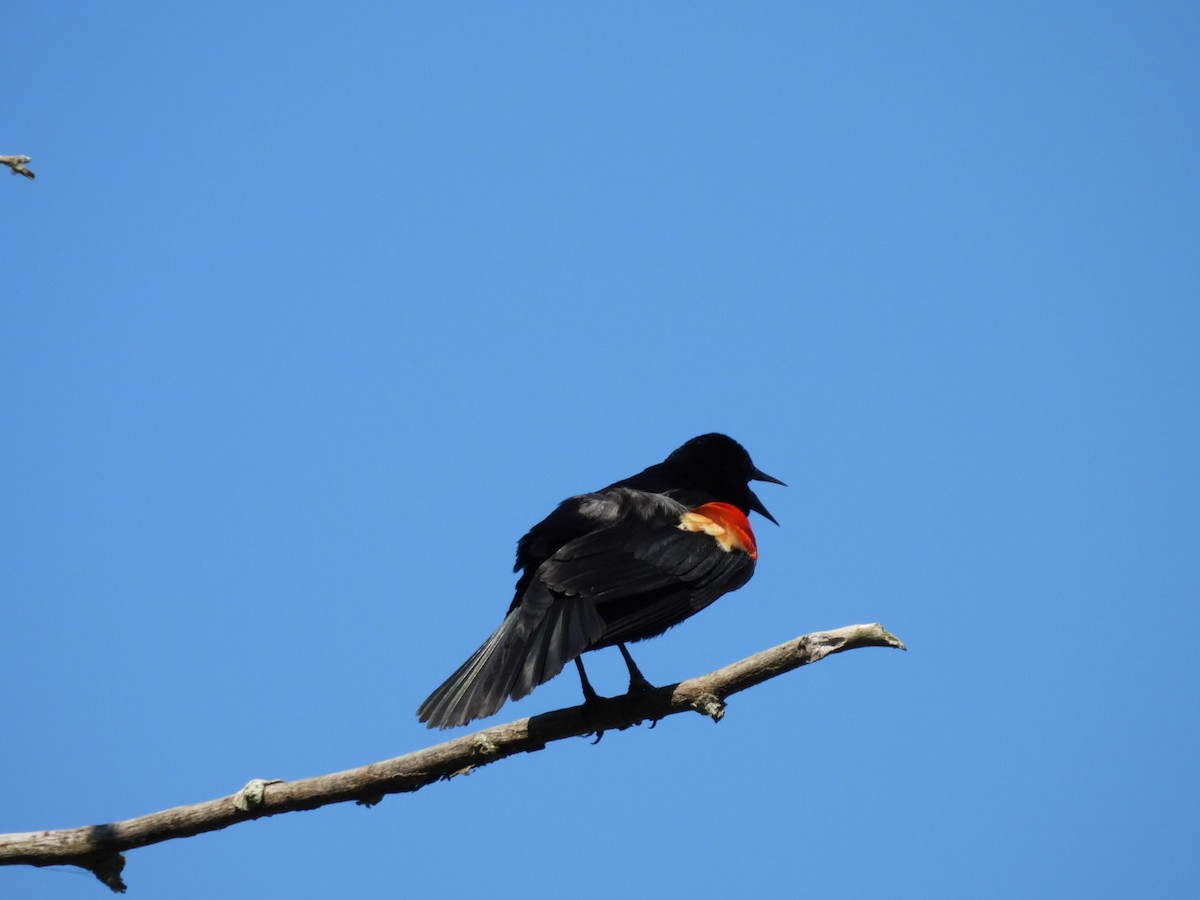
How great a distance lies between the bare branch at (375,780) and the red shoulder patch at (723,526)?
138cm

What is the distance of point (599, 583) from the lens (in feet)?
16.0

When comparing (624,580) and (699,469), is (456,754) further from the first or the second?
(699,469)

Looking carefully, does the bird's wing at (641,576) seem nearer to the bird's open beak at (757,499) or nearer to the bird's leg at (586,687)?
the bird's leg at (586,687)

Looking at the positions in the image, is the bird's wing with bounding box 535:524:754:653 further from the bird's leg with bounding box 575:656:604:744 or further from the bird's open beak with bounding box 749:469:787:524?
the bird's open beak with bounding box 749:469:787:524

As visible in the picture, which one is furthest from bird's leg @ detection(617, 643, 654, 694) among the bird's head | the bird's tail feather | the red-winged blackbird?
the bird's head

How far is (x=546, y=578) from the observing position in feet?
16.0

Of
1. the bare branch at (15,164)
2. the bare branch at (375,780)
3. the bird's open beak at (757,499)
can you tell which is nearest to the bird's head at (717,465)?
the bird's open beak at (757,499)

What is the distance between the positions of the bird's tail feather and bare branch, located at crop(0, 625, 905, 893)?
0.42 feet

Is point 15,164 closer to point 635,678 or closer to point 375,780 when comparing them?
point 375,780

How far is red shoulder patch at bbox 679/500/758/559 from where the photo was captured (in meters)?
5.71

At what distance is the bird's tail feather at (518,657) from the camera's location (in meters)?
4.39

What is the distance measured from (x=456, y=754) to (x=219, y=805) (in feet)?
2.66

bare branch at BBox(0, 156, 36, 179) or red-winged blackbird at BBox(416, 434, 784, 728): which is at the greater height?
bare branch at BBox(0, 156, 36, 179)

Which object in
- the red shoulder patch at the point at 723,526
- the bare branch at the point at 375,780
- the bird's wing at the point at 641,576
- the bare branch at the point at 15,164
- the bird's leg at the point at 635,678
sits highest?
the bare branch at the point at 15,164
